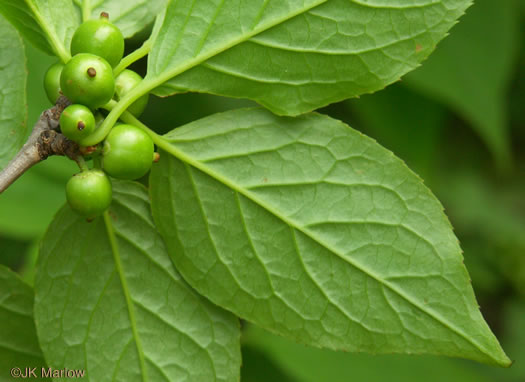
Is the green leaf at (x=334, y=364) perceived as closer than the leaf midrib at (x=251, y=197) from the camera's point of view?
No

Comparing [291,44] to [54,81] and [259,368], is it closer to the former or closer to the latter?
[54,81]

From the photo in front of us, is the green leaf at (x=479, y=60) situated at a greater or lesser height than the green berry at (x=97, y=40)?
greater

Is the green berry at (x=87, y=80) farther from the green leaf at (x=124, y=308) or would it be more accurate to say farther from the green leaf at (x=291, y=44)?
the green leaf at (x=124, y=308)

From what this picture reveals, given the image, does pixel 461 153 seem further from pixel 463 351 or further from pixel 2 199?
pixel 463 351

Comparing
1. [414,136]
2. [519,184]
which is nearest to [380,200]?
[414,136]

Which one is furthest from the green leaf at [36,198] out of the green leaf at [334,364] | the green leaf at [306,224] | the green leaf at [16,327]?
the green leaf at [306,224]

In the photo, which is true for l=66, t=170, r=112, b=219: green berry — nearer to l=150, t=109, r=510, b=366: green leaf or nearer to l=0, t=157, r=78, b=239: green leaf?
l=150, t=109, r=510, b=366: green leaf

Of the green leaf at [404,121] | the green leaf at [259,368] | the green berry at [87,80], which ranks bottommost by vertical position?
the green leaf at [259,368]
